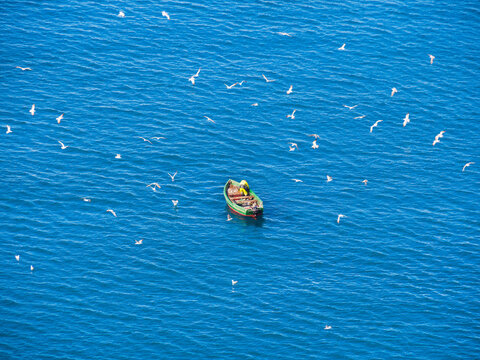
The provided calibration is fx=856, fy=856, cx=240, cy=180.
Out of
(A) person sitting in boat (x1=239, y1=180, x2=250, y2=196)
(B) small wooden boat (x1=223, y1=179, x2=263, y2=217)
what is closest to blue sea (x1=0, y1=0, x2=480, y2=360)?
(B) small wooden boat (x1=223, y1=179, x2=263, y2=217)

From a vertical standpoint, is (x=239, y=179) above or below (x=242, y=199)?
above

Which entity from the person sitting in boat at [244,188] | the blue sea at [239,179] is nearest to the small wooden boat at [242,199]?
the person sitting in boat at [244,188]

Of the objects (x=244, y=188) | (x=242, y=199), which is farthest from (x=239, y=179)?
(x=242, y=199)

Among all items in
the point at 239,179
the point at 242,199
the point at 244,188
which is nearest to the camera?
the point at 242,199

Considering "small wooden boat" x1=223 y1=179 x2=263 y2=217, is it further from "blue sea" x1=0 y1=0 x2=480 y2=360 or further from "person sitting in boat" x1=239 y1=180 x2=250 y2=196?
"blue sea" x1=0 y1=0 x2=480 y2=360

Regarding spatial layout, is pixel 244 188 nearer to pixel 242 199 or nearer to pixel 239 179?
pixel 242 199

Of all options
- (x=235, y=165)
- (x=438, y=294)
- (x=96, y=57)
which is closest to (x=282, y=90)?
(x=235, y=165)

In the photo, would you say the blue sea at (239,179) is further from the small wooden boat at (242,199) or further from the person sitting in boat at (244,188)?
the person sitting in boat at (244,188)
